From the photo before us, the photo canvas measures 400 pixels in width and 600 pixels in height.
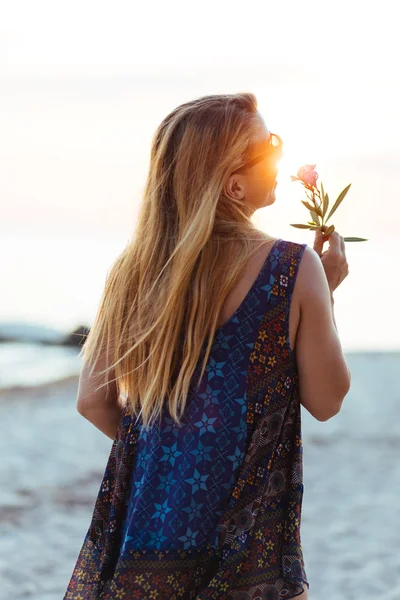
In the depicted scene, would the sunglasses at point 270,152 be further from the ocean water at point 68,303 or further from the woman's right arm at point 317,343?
the ocean water at point 68,303

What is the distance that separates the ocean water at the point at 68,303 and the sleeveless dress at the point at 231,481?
388 inches

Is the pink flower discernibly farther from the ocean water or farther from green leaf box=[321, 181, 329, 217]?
the ocean water

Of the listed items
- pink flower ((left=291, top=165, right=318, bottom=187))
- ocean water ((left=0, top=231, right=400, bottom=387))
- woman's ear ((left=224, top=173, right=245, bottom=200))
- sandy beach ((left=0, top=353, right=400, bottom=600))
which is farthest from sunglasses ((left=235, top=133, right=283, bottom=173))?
ocean water ((left=0, top=231, right=400, bottom=387))

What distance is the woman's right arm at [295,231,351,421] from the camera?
2.04 metres

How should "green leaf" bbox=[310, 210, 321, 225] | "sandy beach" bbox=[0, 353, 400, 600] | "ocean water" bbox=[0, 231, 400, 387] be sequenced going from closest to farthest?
"green leaf" bbox=[310, 210, 321, 225], "sandy beach" bbox=[0, 353, 400, 600], "ocean water" bbox=[0, 231, 400, 387]

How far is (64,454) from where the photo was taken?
27.5 feet

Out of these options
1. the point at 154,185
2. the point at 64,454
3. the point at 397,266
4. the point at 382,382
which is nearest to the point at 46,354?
the point at 382,382

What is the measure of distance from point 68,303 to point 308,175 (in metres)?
17.8

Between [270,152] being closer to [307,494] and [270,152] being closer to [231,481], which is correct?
[231,481]

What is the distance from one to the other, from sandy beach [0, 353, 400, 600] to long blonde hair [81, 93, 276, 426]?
3148 mm

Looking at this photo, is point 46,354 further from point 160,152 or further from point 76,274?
point 160,152

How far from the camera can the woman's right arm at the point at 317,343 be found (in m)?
2.04

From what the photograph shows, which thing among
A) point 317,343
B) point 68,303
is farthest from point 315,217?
point 68,303

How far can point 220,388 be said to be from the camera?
206 cm
